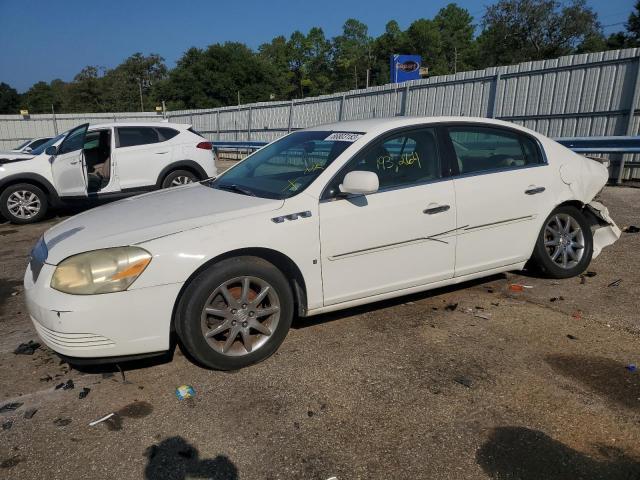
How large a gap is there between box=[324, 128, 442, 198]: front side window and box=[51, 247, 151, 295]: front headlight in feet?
5.01

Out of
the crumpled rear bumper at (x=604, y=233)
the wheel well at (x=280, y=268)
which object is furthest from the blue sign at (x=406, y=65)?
the wheel well at (x=280, y=268)

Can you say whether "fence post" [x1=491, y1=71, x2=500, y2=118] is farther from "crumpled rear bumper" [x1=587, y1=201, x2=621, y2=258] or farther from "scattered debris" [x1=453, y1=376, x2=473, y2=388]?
"scattered debris" [x1=453, y1=376, x2=473, y2=388]

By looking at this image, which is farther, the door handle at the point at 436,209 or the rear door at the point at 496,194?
the rear door at the point at 496,194

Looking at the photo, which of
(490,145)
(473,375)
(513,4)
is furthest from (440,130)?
(513,4)

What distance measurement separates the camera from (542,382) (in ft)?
9.80

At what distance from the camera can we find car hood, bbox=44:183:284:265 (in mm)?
2980

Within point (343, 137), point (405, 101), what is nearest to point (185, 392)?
point (343, 137)

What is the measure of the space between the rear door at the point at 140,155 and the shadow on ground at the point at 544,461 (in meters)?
8.05

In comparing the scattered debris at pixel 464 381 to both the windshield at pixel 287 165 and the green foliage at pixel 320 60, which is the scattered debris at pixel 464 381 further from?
the green foliage at pixel 320 60

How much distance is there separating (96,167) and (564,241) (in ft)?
26.9

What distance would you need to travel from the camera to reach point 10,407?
9.57ft

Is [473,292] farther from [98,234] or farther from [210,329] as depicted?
[98,234]

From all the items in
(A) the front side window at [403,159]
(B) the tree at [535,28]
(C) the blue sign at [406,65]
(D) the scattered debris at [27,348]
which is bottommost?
(D) the scattered debris at [27,348]

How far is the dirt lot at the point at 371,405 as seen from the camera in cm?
233
